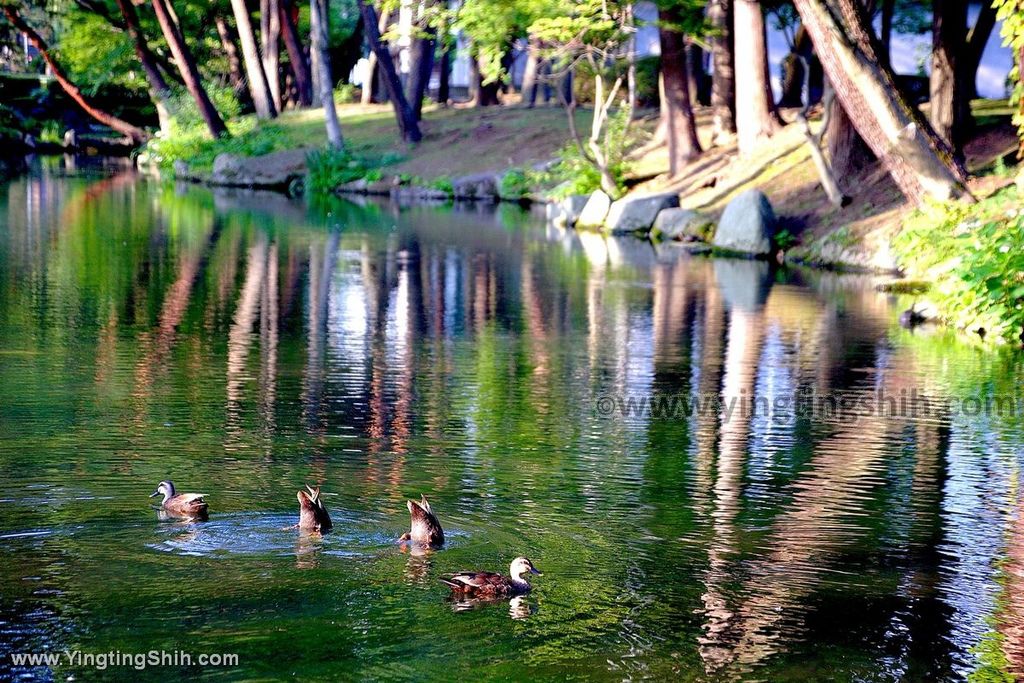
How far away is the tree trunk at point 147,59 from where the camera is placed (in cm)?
4850

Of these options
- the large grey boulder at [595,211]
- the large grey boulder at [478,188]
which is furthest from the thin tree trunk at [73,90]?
the large grey boulder at [595,211]

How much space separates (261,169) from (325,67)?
395cm

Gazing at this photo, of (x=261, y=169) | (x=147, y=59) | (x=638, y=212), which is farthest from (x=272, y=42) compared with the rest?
(x=638, y=212)

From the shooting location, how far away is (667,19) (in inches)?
1236

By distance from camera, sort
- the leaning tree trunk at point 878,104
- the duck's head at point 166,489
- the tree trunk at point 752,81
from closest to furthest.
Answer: the duck's head at point 166,489
the leaning tree trunk at point 878,104
the tree trunk at point 752,81

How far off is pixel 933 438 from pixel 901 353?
13.5 feet

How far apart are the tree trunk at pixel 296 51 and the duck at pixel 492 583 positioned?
44236 mm

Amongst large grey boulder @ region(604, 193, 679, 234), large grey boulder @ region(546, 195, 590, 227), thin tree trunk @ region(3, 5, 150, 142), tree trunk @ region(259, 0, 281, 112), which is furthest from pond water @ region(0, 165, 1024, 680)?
thin tree trunk @ region(3, 5, 150, 142)

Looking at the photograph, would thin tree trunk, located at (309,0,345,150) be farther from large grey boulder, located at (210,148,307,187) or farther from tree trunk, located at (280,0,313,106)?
tree trunk, located at (280,0,313,106)

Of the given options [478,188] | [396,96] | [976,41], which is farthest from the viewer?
[396,96]

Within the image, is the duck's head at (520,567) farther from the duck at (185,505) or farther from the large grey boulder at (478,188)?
the large grey boulder at (478,188)

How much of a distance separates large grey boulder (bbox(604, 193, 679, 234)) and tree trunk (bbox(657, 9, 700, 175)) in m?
2.42

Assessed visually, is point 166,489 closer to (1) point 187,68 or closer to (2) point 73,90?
(1) point 187,68

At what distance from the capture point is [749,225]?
2530 centimetres
